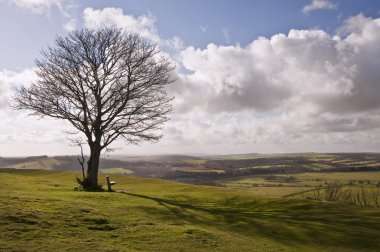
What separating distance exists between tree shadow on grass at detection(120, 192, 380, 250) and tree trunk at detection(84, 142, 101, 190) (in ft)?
51.5

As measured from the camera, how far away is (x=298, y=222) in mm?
23891

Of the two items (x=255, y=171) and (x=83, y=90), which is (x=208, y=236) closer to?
(x=83, y=90)

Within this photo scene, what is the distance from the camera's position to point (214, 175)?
171 metres

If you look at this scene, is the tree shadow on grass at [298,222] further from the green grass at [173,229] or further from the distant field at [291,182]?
the distant field at [291,182]

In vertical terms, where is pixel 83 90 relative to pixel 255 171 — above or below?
above

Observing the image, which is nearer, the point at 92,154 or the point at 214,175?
the point at 92,154

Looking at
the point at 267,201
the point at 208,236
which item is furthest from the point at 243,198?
the point at 208,236

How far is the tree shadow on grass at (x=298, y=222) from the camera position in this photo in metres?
19.4

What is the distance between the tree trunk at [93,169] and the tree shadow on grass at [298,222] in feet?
51.5

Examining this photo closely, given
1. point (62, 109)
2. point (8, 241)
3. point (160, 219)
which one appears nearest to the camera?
point (8, 241)

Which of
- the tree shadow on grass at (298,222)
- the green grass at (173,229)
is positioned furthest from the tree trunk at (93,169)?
the tree shadow on grass at (298,222)

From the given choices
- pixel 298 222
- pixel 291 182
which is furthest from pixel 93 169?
pixel 291 182

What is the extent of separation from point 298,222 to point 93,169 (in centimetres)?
2530

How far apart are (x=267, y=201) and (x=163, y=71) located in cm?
1855
